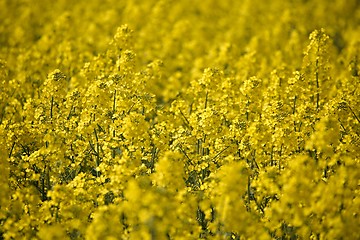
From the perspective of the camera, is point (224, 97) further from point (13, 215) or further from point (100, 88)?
point (13, 215)

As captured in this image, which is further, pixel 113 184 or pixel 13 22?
pixel 13 22

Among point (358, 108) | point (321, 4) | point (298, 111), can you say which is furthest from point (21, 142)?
point (321, 4)

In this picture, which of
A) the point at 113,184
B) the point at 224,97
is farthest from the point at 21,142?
the point at 224,97

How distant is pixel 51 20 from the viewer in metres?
13.6

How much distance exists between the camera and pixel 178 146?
6.62m

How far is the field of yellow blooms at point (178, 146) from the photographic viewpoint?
539cm

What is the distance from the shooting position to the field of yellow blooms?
539 centimetres

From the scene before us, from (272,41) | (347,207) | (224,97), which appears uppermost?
(272,41)

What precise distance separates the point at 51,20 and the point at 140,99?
7.34 m

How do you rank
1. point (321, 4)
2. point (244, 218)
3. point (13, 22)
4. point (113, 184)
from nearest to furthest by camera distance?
point (244, 218) → point (113, 184) → point (13, 22) → point (321, 4)

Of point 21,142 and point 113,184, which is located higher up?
point 21,142

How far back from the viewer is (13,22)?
12852mm

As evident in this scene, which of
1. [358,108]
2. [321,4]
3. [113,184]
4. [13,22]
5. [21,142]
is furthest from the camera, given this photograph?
[321,4]

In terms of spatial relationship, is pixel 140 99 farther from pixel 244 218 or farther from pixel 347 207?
pixel 347 207
